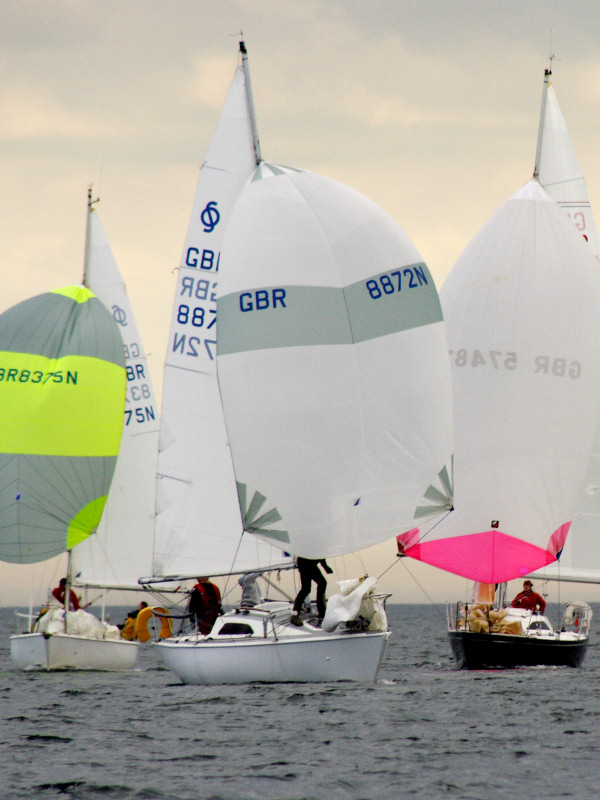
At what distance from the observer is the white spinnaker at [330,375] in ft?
57.2

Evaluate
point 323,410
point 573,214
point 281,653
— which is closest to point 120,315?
point 573,214

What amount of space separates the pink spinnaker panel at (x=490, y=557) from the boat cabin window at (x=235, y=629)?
524 centimetres

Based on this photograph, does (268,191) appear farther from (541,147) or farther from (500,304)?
(541,147)

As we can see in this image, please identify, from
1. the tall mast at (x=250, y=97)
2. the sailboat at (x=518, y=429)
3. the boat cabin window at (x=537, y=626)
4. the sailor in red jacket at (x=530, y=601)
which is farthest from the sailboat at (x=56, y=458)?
the sailor in red jacket at (x=530, y=601)

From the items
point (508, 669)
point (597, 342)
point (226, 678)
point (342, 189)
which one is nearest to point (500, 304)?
point (597, 342)

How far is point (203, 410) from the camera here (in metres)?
20.3

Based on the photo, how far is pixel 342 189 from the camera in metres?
18.8

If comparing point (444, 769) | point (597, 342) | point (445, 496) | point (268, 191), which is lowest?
point (444, 769)

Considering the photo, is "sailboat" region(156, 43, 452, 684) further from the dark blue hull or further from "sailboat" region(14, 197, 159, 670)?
"sailboat" region(14, 197, 159, 670)

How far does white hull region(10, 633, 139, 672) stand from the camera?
21.8 m

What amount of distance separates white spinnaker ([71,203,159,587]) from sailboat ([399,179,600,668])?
20.5ft

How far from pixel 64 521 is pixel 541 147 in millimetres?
12600

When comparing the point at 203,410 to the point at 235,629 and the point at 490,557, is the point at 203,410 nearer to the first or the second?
the point at 235,629

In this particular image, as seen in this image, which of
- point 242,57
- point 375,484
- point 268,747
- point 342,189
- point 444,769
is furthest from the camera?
point 242,57
